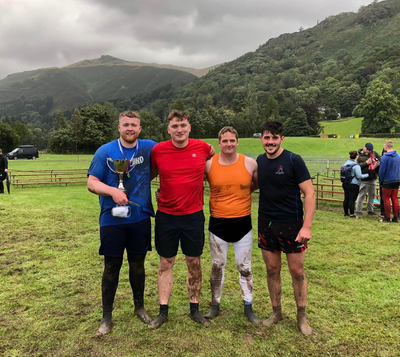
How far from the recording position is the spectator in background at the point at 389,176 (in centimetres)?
753

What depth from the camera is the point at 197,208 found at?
122 inches

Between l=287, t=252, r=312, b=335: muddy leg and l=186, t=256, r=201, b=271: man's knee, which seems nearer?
l=287, t=252, r=312, b=335: muddy leg

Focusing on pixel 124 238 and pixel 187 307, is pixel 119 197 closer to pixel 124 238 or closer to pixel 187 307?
pixel 124 238

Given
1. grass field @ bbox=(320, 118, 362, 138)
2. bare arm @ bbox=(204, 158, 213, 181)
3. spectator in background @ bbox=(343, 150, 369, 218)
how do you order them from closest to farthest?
bare arm @ bbox=(204, 158, 213, 181), spectator in background @ bbox=(343, 150, 369, 218), grass field @ bbox=(320, 118, 362, 138)

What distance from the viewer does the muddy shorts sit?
2919mm

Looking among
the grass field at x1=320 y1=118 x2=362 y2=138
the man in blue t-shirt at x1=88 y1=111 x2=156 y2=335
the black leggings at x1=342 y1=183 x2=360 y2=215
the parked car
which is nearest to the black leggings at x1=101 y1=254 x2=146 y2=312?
the man in blue t-shirt at x1=88 y1=111 x2=156 y2=335

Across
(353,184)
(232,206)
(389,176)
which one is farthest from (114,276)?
(353,184)

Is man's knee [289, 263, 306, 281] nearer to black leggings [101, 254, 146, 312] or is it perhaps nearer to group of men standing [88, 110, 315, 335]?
group of men standing [88, 110, 315, 335]

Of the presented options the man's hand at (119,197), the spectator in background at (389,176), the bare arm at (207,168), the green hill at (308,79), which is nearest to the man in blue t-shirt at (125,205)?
the man's hand at (119,197)

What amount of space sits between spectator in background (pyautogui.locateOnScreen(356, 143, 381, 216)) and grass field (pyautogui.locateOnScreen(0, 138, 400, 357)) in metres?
2.75

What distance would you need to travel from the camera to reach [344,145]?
42250 millimetres

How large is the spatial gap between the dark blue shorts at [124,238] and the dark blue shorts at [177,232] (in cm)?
16

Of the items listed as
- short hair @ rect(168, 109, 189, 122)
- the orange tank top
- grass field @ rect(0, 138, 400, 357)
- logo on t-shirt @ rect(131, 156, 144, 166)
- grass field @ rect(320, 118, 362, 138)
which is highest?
grass field @ rect(320, 118, 362, 138)

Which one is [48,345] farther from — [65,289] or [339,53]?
[339,53]
